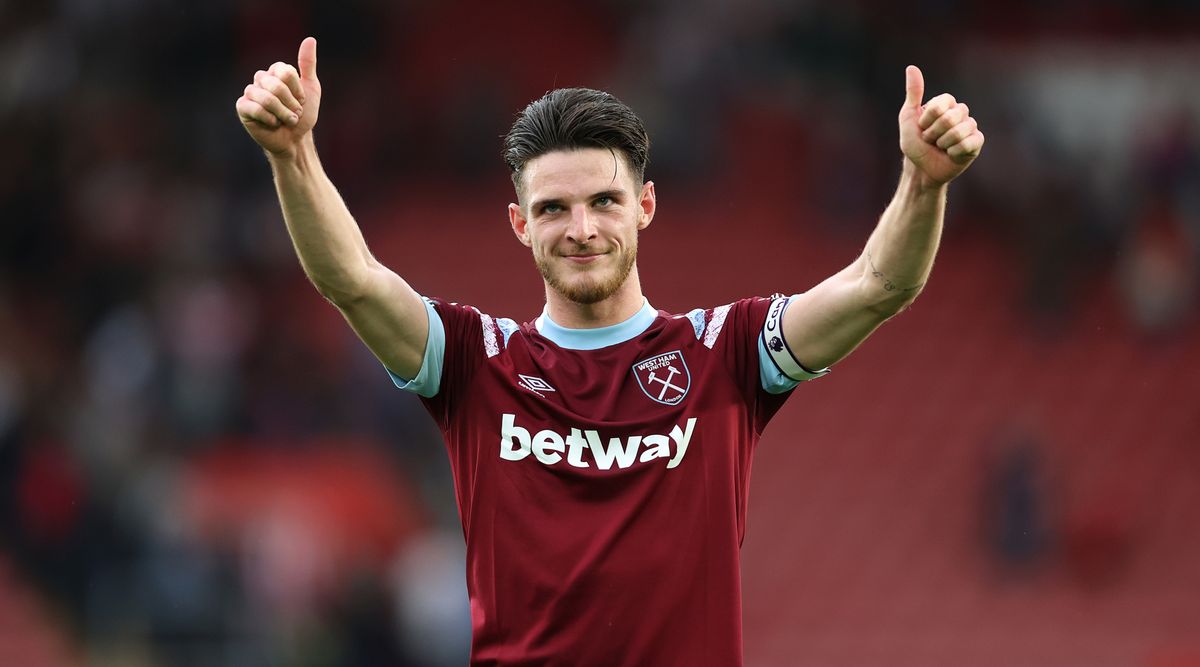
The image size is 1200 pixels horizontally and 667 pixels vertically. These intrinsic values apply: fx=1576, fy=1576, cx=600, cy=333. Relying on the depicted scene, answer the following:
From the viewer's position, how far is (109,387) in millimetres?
13578

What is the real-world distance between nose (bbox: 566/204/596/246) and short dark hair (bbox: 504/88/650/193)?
214mm

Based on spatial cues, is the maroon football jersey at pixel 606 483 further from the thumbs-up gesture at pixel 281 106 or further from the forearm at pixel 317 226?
the thumbs-up gesture at pixel 281 106

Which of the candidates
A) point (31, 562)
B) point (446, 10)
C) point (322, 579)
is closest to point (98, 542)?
point (31, 562)

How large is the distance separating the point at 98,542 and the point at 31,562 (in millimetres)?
988

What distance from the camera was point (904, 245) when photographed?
3.69 metres

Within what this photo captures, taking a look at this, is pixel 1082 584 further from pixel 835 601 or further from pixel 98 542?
pixel 98 542

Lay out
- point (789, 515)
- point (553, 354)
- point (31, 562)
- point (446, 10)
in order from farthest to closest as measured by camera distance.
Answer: point (446, 10), point (789, 515), point (31, 562), point (553, 354)

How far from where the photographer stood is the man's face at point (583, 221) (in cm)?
390

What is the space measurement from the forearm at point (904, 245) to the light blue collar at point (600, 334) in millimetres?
613

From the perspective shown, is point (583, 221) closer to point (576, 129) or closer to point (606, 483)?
point (576, 129)

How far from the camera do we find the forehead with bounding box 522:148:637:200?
3939 millimetres

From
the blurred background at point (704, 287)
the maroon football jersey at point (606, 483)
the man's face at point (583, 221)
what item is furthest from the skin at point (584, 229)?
the blurred background at point (704, 287)

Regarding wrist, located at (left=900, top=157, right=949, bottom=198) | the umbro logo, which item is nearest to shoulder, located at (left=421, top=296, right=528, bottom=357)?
the umbro logo

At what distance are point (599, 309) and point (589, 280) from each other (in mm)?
157
